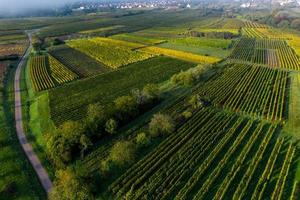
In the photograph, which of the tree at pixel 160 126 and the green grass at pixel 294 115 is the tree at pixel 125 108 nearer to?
the tree at pixel 160 126

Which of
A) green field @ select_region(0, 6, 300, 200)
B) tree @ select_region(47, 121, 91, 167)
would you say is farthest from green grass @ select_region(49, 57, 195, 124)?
tree @ select_region(47, 121, 91, 167)

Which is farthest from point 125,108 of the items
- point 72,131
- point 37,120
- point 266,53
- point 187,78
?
point 266,53

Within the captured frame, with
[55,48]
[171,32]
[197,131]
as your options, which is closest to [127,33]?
[171,32]

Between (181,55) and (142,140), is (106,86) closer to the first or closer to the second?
(142,140)

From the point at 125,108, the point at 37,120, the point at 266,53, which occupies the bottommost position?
the point at 266,53

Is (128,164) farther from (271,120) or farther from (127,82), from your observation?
(127,82)

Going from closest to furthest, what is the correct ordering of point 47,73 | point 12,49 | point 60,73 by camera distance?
point 60,73, point 47,73, point 12,49

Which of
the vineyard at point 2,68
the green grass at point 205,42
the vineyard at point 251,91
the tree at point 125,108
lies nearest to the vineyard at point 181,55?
the vineyard at point 251,91
